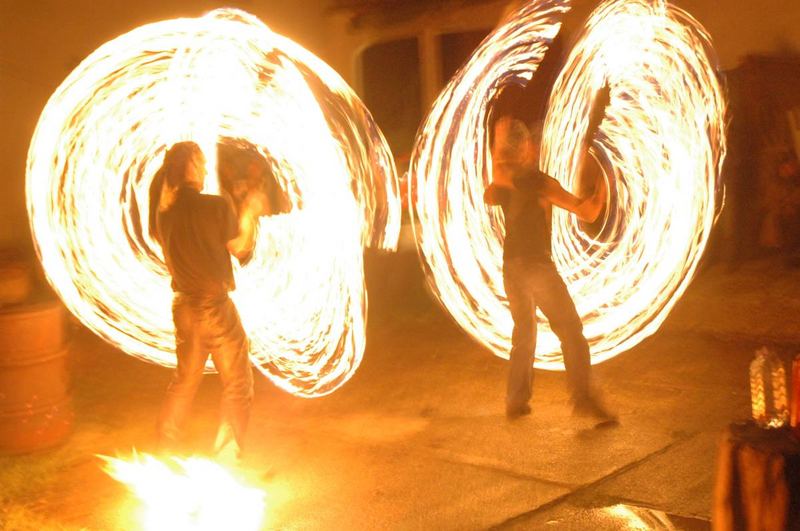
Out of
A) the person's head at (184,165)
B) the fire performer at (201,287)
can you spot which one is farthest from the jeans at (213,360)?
the person's head at (184,165)

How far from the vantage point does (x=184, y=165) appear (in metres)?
6.04

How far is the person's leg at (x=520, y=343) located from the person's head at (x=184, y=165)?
7.45ft

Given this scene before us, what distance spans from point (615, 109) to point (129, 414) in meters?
4.81

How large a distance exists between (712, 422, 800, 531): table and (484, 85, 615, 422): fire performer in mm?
2776

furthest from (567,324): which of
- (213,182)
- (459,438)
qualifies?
(213,182)

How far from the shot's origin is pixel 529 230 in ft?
23.0

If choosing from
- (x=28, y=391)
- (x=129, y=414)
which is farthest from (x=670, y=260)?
(x=28, y=391)

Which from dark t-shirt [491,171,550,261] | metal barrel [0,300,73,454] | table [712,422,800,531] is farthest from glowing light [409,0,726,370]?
table [712,422,800,531]

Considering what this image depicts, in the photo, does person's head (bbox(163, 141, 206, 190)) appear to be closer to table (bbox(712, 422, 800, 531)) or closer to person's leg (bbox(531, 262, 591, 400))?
person's leg (bbox(531, 262, 591, 400))

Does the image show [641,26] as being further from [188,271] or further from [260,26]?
[188,271]

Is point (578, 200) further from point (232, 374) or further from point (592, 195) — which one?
point (232, 374)

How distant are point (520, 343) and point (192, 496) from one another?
98.8 inches

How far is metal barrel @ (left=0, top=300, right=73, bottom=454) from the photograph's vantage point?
698 centimetres

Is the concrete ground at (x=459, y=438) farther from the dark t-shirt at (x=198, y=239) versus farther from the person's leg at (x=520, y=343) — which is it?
the dark t-shirt at (x=198, y=239)
